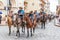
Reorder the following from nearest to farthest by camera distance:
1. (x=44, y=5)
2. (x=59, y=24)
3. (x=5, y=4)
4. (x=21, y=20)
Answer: (x=21, y=20) → (x=59, y=24) → (x=5, y=4) → (x=44, y=5)

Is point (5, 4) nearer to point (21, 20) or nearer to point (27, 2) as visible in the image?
point (27, 2)

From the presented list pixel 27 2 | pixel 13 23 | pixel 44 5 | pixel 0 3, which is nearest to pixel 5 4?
pixel 0 3

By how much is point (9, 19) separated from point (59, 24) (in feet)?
25.5

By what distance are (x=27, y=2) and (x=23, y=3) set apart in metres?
0.93

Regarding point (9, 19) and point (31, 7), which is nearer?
point (9, 19)

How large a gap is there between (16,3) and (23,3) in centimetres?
70

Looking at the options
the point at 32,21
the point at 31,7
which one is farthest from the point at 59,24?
the point at 32,21

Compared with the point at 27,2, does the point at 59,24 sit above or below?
below

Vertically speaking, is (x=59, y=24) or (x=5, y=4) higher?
(x=5, y=4)

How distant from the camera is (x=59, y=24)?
2034 centimetres

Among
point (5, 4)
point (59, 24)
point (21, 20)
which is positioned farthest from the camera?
point (5, 4)

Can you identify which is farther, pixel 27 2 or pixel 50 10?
pixel 50 10

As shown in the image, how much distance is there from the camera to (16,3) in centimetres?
2186

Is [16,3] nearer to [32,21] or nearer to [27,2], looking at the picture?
[27,2]
